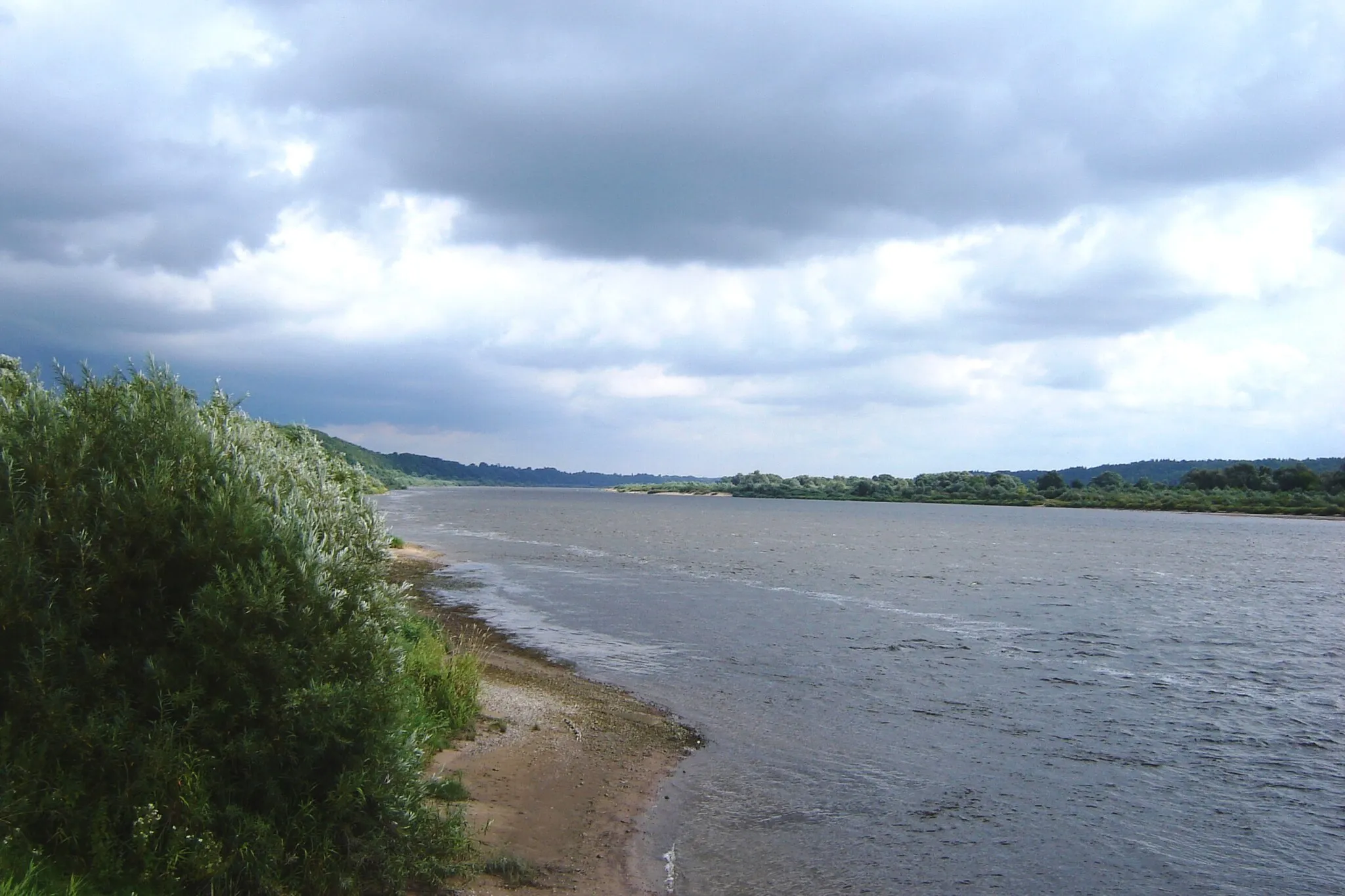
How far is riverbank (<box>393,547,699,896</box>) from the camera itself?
11375 millimetres

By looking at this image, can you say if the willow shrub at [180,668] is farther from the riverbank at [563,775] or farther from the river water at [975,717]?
the river water at [975,717]

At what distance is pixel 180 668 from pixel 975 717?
1881 centimetres

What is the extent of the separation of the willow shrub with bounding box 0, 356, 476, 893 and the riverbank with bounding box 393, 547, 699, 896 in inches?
103

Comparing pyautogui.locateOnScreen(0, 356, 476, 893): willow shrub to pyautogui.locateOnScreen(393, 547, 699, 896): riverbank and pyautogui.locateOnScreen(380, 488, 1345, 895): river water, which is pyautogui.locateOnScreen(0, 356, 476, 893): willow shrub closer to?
pyautogui.locateOnScreen(393, 547, 699, 896): riverbank

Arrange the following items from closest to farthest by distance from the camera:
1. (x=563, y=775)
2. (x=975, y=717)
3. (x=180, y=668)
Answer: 1. (x=180, y=668)
2. (x=563, y=775)
3. (x=975, y=717)

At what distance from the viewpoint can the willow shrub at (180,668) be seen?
296 inches

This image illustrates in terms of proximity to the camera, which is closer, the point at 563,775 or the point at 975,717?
the point at 563,775

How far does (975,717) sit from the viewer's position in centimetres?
2145

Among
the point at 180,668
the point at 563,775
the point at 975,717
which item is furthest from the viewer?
the point at 975,717

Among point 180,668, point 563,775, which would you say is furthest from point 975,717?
point 180,668

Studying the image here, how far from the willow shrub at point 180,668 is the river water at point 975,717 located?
5.16 metres

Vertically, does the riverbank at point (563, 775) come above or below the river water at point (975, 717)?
above

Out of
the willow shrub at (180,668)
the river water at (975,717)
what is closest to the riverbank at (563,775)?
the river water at (975,717)

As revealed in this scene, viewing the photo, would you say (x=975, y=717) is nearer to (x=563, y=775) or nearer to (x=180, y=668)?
(x=563, y=775)
